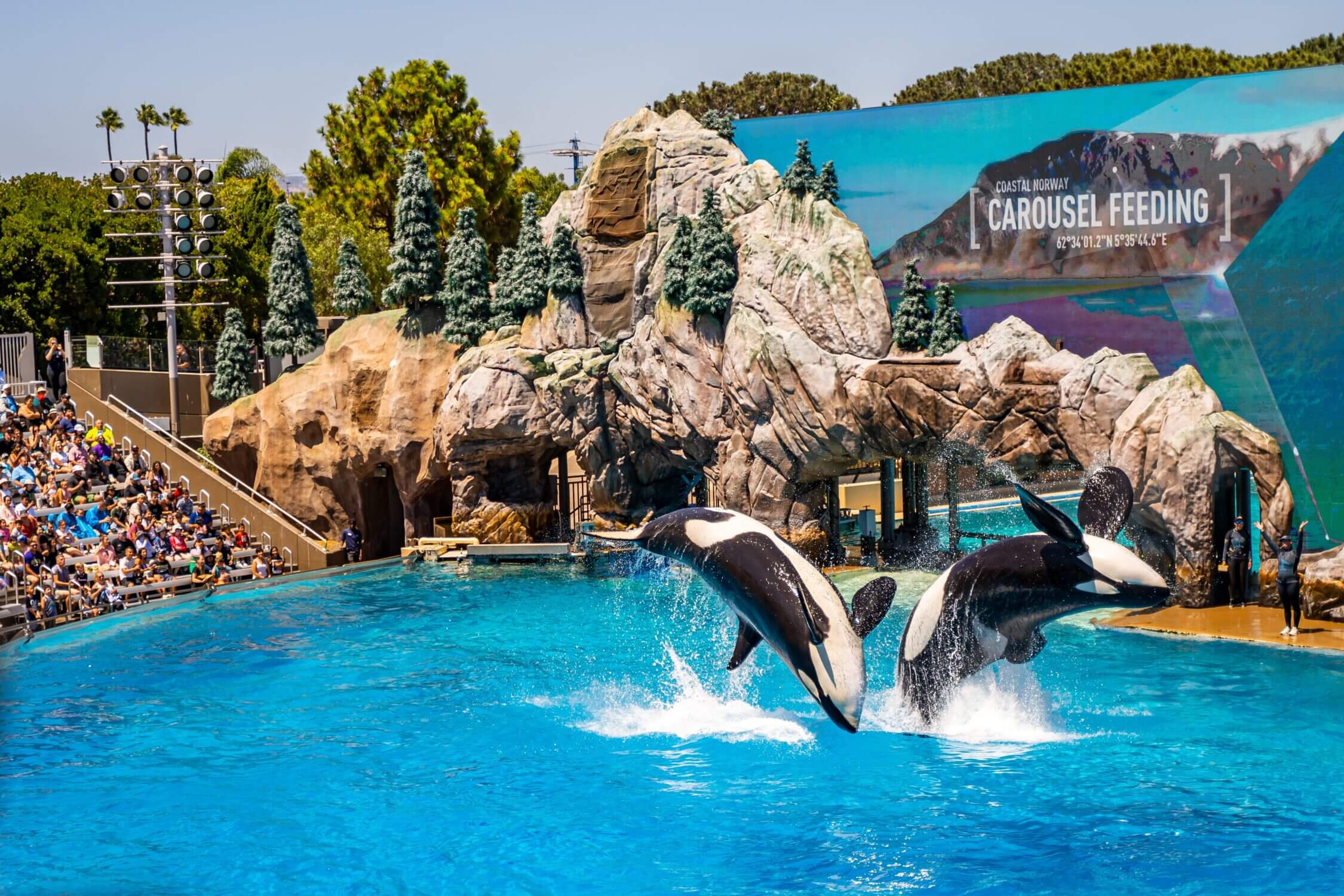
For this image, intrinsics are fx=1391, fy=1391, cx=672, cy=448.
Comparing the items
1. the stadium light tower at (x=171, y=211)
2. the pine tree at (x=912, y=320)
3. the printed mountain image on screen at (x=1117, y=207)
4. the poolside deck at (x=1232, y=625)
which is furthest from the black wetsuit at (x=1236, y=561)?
the stadium light tower at (x=171, y=211)

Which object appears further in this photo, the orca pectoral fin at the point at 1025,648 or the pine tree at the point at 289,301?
the pine tree at the point at 289,301

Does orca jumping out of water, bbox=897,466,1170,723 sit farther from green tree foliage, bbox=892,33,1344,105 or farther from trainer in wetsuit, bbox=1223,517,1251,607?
green tree foliage, bbox=892,33,1344,105

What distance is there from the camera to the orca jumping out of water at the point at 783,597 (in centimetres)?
1285

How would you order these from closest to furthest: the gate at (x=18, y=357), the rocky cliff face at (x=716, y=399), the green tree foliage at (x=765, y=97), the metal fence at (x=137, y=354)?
the rocky cliff face at (x=716, y=399) < the metal fence at (x=137, y=354) < the gate at (x=18, y=357) < the green tree foliage at (x=765, y=97)

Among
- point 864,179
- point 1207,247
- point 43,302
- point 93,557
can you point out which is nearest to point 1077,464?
point 1207,247

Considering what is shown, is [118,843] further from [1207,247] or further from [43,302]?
[43,302]

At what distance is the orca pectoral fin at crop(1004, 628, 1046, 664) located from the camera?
13.9m

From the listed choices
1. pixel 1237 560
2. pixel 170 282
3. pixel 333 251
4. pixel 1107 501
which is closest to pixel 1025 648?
pixel 1107 501

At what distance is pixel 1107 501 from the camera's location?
13.2m

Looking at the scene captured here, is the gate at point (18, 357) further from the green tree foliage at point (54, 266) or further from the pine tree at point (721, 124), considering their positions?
the pine tree at point (721, 124)

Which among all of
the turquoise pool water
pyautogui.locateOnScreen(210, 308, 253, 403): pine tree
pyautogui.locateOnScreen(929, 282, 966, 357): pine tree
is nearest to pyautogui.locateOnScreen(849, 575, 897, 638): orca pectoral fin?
the turquoise pool water

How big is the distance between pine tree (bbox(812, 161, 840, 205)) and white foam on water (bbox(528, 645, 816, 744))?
37.0ft

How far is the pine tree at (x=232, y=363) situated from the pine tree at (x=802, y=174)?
15.2 metres

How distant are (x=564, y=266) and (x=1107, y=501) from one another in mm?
17684
